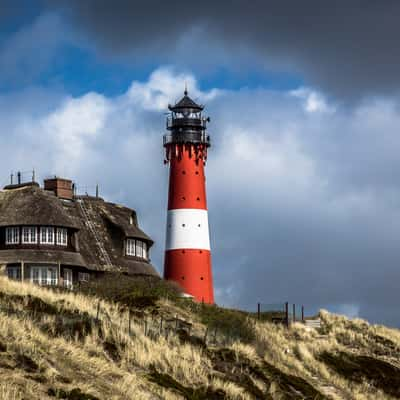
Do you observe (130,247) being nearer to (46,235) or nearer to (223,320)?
(46,235)

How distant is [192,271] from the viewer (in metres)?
71.9

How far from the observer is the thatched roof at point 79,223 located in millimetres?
65438

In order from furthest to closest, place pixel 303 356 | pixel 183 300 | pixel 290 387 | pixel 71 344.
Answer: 1. pixel 183 300
2. pixel 303 356
3. pixel 290 387
4. pixel 71 344

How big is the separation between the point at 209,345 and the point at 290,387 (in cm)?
413

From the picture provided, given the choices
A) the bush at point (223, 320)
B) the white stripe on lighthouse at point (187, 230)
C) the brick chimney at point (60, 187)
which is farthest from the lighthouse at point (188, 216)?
the bush at point (223, 320)

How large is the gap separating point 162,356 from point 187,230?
3741cm

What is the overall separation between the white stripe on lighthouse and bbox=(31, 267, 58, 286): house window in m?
11.2

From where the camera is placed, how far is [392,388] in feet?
158

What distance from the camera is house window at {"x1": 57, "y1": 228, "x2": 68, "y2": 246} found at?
66.6 meters

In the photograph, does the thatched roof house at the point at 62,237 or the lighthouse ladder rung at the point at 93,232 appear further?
the lighthouse ladder rung at the point at 93,232

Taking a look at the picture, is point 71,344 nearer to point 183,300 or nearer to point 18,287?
point 18,287

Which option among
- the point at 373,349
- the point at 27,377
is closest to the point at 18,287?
the point at 27,377

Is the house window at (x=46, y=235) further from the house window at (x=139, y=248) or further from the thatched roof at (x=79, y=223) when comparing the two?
the house window at (x=139, y=248)

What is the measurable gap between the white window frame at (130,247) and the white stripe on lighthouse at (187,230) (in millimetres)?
2465
